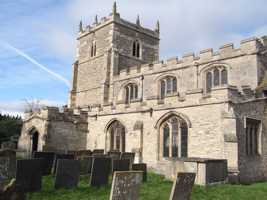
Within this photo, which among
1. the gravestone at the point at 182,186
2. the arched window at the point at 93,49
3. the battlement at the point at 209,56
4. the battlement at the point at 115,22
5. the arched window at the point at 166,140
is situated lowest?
the gravestone at the point at 182,186

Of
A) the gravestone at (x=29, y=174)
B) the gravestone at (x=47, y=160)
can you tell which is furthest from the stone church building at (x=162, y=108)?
the gravestone at (x=29, y=174)

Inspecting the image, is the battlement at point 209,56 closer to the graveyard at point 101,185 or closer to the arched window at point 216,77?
the arched window at point 216,77

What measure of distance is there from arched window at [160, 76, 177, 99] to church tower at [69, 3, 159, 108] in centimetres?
528

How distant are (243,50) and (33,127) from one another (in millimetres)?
14123

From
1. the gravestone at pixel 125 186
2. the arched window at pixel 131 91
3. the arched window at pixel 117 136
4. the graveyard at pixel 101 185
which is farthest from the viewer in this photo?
the arched window at pixel 131 91

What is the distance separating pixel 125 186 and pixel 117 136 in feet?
38.9

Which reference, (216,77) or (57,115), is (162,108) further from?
(57,115)

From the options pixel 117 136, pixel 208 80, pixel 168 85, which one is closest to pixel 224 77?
pixel 208 80

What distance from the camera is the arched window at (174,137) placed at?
15.4m

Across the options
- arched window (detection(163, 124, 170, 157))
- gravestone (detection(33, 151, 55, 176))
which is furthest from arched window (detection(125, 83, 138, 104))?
gravestone (detection(33, 151, 55, 176))

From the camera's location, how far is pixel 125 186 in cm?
677

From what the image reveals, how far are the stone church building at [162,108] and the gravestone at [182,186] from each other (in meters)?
3.94

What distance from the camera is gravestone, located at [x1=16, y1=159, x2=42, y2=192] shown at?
332 inches

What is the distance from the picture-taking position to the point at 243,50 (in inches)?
756
